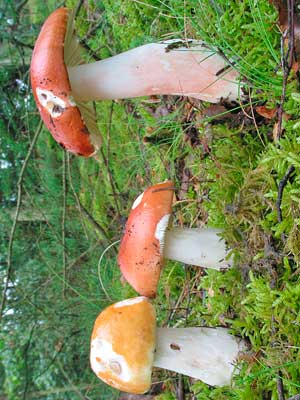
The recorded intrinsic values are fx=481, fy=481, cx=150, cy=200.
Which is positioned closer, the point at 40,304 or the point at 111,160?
the point at 111,160

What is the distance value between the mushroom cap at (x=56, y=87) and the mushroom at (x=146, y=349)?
0.50m

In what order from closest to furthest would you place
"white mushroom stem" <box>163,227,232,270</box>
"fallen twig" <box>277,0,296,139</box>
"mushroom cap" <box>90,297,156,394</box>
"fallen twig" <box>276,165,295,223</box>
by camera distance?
"fallen twig" <box>277,0,296,139</box>
"fallen twig" <box>276,165,295,223</box>
"mushroom cap" <box>90,297,156,394</box>
"white mushroom stem" <box>163,227,232,270</box>

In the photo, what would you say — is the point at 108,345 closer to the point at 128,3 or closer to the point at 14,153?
the point at 128,3

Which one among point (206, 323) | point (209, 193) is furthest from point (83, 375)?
point (209, 193)

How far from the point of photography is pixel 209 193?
5.52 feet

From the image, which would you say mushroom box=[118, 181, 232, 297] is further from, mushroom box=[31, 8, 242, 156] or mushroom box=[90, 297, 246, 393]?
mushroom box=[31, 8, 242, 156]

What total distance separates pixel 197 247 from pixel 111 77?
0.57 metres

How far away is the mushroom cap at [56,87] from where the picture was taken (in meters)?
1.30

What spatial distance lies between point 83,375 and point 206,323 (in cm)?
181

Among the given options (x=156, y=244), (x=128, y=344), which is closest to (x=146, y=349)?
(x=128, y=344)

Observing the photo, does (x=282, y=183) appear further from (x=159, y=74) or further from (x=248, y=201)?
(x=159, y=74)

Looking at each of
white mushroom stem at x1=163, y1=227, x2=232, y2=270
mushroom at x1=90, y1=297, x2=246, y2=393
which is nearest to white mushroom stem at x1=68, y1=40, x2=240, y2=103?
white mushroom stem at x1=163, y1=227, x2=232, y2=270

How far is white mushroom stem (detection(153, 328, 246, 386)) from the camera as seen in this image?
136 centimetres

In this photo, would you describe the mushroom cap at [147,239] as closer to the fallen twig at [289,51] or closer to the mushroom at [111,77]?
the mushroom at [111,77]
